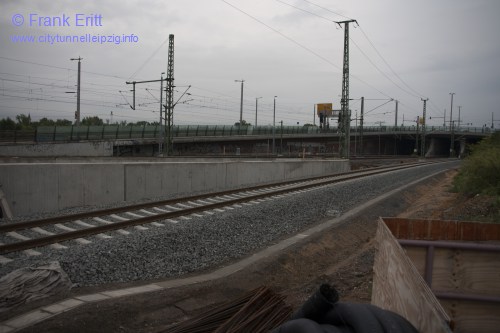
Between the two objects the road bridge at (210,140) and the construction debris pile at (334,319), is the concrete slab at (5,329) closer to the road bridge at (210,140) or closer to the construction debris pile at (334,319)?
the construction debris pile at (334,319)

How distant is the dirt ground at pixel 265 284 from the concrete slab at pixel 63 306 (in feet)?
0.47

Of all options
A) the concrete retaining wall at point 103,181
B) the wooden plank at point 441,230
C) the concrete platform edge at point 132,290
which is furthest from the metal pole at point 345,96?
the wooden plank at point 441,230

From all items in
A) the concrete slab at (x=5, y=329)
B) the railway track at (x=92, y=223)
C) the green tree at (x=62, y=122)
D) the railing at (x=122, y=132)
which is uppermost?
the green tree at (x=62, y=122)

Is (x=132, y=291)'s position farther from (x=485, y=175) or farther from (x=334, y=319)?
(x=485, y=175)

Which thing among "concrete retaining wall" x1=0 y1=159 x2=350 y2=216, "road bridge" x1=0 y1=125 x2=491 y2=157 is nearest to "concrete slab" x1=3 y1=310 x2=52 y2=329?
"concrete retaining wall" x1=0 y1=159 x2=350 y2=216

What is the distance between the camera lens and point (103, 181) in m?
14.3

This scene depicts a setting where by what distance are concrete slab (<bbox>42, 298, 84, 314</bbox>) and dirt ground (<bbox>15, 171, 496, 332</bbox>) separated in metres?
0.14

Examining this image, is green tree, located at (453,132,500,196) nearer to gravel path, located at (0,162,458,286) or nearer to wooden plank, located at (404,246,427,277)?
gravel path, located at (0,162,458,286)

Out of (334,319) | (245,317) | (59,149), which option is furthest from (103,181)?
(59,149)

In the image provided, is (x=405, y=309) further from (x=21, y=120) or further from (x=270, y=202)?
(x=21, y=120)

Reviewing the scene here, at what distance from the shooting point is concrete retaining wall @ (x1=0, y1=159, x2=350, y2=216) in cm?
1192

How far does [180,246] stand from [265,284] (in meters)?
2.00

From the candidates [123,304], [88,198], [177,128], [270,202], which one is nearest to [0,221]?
[88,198]

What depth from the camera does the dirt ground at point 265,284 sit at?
5.23 m
